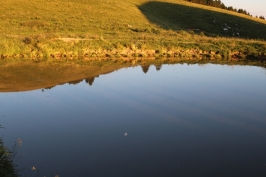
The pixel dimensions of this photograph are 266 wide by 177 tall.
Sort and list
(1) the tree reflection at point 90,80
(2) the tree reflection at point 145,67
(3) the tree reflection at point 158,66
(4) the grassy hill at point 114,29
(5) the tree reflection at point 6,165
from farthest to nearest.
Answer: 1. (4) the grassy hill at point 114,29
2. (3) the tree reflection at point 158,66
3. (2) the tree reflection at point 145,67
4. (1) the tree reflection at point 90,80
5. (5) the tree reflection at point 6,165

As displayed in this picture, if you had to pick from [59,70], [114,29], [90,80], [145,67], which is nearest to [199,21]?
[114,29]

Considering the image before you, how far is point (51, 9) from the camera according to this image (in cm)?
4722

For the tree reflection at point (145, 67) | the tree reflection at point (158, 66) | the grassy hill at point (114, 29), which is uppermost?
the grassy hill at point (114, 29)

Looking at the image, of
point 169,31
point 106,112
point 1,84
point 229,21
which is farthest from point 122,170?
point 229,21

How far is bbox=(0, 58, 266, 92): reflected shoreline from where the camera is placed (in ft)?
61.6

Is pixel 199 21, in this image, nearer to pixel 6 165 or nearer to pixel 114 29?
pixel 114 29

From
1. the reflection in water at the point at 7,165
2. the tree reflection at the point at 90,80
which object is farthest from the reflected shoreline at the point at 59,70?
the reflection in water at the point at 7,165

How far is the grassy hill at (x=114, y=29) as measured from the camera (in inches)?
1138

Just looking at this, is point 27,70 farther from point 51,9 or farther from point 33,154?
point 51,9

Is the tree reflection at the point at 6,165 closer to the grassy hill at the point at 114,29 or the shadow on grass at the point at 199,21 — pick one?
the grassy hill at the point at 114,29

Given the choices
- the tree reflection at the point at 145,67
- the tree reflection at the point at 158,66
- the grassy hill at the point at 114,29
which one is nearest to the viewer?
the tree reflection at the point at 145,67

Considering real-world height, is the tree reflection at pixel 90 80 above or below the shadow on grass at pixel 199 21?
below

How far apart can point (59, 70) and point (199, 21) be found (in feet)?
116

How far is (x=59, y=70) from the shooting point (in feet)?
74.8
